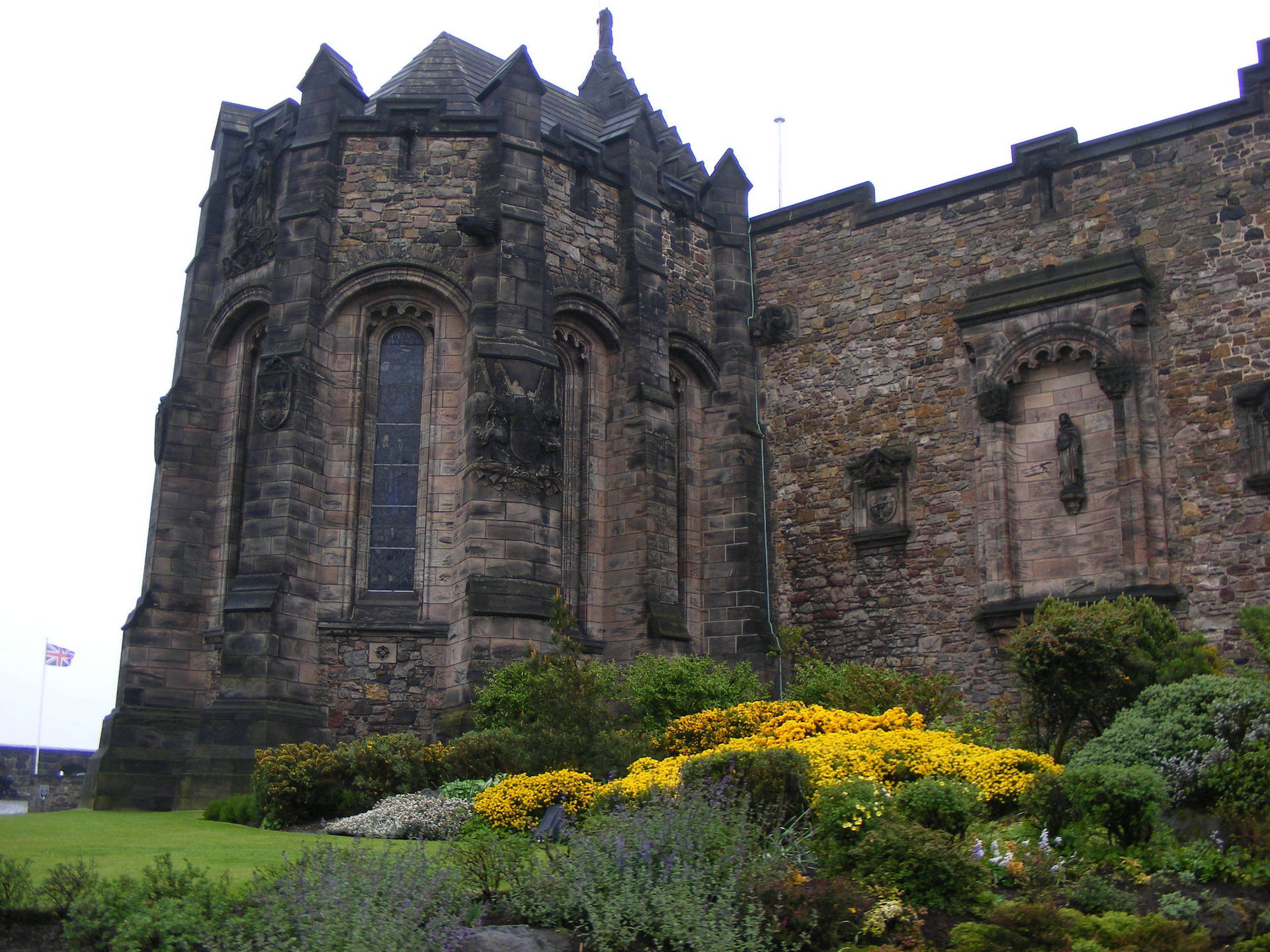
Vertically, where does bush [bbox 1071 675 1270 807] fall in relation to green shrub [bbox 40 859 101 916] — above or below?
above

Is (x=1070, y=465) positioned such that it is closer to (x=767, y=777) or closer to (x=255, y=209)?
(x=767, y=777)

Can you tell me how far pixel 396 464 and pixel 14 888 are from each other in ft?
33.0

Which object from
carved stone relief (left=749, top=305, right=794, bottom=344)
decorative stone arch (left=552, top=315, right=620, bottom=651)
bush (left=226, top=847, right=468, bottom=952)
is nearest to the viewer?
bush (left=226, top=847, right=468, bottom=952)

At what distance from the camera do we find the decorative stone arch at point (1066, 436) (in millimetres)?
16781

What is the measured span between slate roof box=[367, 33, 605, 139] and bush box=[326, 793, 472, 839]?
32.6 ft

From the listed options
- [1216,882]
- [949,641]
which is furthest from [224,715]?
[1216,882]

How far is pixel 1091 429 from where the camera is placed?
17484 millimetres

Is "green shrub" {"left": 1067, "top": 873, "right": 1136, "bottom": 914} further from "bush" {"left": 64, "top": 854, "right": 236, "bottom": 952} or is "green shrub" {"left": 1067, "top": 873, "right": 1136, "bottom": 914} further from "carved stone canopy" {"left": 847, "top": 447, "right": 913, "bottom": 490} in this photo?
"carved stone canopy" {"left": 847, "top": 447, "right": 913, "bottom": 490}

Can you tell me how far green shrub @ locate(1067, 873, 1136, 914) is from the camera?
8.50 m

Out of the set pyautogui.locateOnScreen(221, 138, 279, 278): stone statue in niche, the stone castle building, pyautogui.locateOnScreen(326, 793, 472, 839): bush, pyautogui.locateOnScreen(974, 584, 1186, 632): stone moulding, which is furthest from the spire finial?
pyautogui.locateOnScreen(326, 793, 472, 839): bush

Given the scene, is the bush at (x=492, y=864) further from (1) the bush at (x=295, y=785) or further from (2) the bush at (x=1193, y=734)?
(2) the bush at (x=1193, y=734)

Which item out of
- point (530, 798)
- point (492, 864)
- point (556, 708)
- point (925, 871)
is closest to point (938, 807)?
point (925, 871)

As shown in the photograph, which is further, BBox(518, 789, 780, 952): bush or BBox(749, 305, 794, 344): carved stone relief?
BBox(749, 305, 794, 344): carved stone relief

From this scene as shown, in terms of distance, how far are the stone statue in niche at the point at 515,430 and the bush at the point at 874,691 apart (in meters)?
4.34
